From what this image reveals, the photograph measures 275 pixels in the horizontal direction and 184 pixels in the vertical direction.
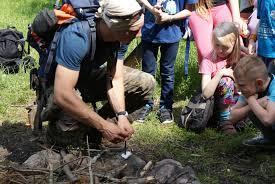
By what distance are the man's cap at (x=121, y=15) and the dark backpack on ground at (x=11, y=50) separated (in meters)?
3.45

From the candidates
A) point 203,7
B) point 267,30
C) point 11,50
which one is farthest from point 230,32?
point 11,50

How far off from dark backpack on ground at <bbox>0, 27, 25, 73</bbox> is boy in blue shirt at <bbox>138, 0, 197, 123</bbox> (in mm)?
2173

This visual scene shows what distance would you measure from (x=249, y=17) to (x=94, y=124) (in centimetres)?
298

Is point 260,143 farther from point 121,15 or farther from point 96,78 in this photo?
point 121,15

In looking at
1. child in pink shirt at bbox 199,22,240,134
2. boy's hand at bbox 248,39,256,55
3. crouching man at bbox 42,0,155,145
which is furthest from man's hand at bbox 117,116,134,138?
boy's hand at bbox 248,39,256,55

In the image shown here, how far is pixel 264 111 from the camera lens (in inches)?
154

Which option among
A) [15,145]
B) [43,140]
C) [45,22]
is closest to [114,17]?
[45,22]

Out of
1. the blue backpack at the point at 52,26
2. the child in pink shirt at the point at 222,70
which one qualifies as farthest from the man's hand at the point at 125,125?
the child in pink shirt at the point at 222,70

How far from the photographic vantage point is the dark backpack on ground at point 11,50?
640 cm

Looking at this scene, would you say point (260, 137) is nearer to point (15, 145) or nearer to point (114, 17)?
point (114, 17)

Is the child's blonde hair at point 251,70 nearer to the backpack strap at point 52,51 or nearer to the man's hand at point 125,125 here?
the man's hand at point 125,125

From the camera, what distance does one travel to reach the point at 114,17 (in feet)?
10.4

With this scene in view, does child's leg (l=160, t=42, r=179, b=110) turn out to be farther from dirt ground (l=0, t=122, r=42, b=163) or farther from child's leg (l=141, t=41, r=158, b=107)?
dirt ground (l=0, t=122, r=42, b=163)

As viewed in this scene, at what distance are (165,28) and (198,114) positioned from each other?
2.99 feet
